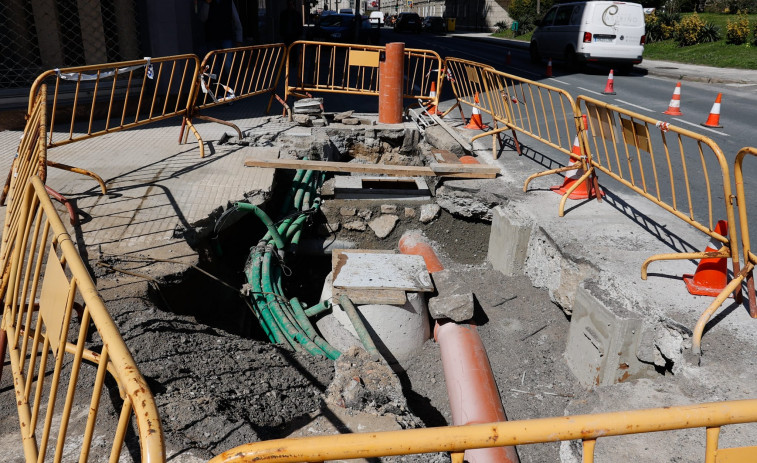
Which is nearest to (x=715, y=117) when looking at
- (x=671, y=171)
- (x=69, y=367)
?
(x=671, y=171)

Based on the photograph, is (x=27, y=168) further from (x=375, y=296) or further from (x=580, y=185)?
(x=580, y=185)

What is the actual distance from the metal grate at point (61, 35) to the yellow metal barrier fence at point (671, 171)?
22.7 feet

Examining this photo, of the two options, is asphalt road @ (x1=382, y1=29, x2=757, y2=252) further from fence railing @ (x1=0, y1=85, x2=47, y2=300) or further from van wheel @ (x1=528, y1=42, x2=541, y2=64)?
fence railing @ (x1=0, y1=85, x2=47, y2=300)

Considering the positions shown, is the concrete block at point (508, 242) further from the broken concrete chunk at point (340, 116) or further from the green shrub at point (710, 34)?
the green shrub at point (710, 34)

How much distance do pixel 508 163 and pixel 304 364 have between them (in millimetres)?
4545

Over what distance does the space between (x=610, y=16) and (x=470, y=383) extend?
1636 centimetres

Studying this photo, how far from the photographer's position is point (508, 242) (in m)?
5.68


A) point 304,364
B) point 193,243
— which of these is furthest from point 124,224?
point 304,364

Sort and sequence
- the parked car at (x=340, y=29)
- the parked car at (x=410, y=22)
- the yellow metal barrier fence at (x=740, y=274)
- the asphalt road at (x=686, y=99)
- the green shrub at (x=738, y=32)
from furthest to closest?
the parked car at (x=410, y=22) → the parked car at (x=340, y=29) → the green shrub at (x=738, y=32) → the asphalt road at (x=686, y=99) → the yellow metal barrier fence at (x=740, y=274)

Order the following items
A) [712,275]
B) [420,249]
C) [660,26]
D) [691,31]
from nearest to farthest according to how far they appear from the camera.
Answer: [712,275], [420,249], [691,31], [660,26]

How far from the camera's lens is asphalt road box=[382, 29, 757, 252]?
323 inches

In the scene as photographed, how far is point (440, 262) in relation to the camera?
6.21 metres

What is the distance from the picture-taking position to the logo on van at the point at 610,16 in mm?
17156

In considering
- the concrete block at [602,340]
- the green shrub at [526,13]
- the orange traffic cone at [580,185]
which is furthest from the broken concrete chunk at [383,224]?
the green shrub at [526,13]
